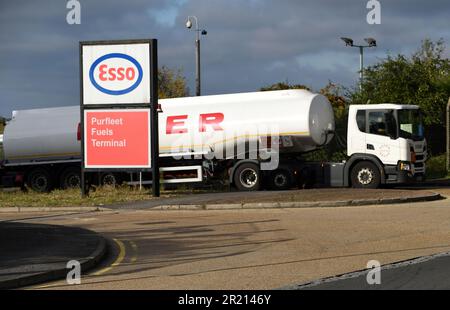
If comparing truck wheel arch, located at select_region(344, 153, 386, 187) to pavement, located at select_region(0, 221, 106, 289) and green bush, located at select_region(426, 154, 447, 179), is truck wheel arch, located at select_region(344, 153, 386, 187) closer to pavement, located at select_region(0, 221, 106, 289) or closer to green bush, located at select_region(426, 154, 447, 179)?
green bush, located at select_region(426, 154, 447, 179)

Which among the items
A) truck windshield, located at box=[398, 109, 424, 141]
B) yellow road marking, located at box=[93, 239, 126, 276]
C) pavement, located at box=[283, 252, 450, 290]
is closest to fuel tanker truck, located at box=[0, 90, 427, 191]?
truck windshield, located at box=[398, 109, 424, 141]

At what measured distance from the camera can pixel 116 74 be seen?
911 inches

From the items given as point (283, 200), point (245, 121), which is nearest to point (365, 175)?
point (245, 121)

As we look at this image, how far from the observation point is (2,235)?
13672mm

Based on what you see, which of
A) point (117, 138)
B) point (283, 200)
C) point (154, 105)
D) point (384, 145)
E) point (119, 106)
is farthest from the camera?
point (384, 145)

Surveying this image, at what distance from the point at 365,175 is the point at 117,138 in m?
8.29

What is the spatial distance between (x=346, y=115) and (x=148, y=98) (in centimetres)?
708

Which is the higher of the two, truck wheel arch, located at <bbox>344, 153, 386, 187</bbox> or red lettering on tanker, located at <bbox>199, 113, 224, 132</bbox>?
red lettering on tanker, located at <bbox>199, 113, 224, 132</bbox>

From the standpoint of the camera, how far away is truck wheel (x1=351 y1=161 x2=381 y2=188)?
79.6ft

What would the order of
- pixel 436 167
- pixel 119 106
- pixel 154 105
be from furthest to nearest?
1. pixel 436 167
2. pixel 119 106
3. pixel 154 105

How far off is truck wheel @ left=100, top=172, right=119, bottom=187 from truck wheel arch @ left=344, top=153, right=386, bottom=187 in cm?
815

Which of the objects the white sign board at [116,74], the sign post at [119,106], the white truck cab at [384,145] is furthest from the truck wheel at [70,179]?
the white truck cab at [384,145]

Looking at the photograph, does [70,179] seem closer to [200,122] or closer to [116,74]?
[200,122]

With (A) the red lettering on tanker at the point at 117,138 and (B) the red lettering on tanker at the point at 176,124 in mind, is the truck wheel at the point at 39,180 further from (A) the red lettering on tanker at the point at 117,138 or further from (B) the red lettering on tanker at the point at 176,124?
(B) the red lettering on tanker at the point at 176,124
